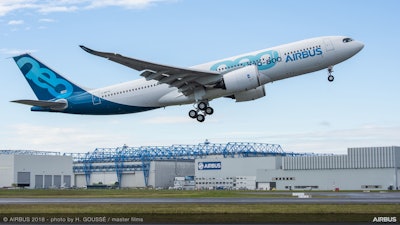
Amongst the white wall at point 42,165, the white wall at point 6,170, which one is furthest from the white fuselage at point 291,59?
the white wall at point 42,165

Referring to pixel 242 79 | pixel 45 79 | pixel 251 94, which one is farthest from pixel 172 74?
pixel 45 79

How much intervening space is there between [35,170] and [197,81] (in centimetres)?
10511

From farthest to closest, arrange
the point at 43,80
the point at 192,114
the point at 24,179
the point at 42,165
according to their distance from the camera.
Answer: the point at 42,165
the point at 24,179
the point at 43,80
the point at 192,114

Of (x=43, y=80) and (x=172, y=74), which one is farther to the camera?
(x=43, y=80)

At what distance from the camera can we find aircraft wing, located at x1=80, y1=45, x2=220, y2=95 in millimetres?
48594

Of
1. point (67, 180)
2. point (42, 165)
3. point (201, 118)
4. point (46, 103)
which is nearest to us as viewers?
point (201, 118)

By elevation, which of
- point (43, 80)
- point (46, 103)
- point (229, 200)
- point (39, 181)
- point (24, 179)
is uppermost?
point (43, 80)

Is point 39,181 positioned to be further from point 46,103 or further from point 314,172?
point 46,103

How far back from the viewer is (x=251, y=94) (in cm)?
5341

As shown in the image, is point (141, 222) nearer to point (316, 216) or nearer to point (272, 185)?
point (316, 216)

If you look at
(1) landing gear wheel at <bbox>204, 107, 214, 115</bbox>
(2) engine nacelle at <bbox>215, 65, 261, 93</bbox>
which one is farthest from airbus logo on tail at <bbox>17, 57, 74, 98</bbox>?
(2) engine nacelle at <bbox>215, 65, 261, 93</bbox>

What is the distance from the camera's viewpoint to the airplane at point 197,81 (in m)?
49.4

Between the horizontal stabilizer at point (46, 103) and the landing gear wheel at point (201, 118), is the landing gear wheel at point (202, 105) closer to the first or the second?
the landing gear wheel at point (201, 118)

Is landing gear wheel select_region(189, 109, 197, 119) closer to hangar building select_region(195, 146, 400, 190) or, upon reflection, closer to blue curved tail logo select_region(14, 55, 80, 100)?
blue curved tail logo select_region(14, 55, 80, 100)
